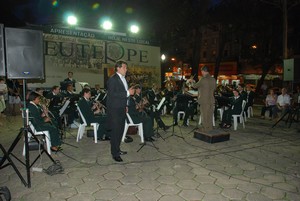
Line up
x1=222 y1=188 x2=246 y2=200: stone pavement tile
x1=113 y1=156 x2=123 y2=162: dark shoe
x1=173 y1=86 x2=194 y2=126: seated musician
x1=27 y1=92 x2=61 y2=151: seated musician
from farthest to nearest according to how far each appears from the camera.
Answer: x1=173 y1=86 x2=194 y2=126: seated musician < x1=27 y1=92 x2=61 y2=151: seated musician < x1=113 y1=156 x2=123 y2=162: dark shoe < x1=222 y1=188 x2=246 y2=200: stone pavement tile

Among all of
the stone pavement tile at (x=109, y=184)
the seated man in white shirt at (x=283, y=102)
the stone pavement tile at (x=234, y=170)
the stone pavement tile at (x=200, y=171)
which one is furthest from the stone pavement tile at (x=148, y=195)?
the seated man in white shirt at (x=283, y=102)

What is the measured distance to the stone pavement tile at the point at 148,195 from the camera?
351cm

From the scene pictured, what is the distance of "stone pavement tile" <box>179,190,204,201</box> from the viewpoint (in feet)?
11.6

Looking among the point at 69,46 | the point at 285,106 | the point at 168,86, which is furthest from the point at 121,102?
the point at 69,46

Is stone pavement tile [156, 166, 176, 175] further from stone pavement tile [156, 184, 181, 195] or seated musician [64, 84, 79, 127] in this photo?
Answer: seated musician [64, 84, 79, 127]

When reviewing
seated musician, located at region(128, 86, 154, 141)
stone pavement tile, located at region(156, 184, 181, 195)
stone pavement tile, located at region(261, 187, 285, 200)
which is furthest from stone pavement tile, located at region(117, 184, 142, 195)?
seated musician, located at region(128, 86, 154, 141)

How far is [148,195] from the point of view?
3600mm

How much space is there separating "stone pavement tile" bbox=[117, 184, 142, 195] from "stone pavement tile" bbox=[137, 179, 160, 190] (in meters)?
0.09

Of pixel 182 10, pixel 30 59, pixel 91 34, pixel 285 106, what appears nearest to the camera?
pixel 30 59

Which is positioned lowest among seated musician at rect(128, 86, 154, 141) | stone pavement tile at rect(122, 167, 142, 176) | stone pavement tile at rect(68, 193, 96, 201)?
stone pavement tile at rect(68, 193, 96, 201)

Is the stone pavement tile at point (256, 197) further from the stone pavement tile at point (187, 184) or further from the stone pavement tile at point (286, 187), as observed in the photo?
the stone pavement tile at point (187, 184)

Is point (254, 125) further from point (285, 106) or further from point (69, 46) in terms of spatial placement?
point (69, 46)

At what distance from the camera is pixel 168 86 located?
36.1 ft

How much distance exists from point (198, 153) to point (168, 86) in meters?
5.68
